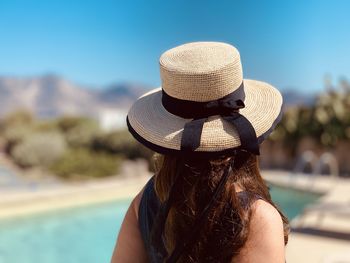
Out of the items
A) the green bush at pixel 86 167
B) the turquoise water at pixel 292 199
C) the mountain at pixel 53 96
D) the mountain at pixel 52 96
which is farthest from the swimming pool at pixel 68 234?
the mountain at pixel 52 96

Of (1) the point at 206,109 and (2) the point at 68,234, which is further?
(2) the point at 68,234

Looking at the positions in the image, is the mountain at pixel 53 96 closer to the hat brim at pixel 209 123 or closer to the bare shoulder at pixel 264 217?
the hat brim at pixel 209 123

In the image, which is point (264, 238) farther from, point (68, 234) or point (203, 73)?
point (68, 234)

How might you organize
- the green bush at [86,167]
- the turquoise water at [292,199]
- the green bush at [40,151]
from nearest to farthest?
1. the turquoise water at [292,199]
2. the green bush at [86,167]
3. the green bush at [40,151]

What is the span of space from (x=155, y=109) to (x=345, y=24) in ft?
282

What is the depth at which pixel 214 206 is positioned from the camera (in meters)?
1.02

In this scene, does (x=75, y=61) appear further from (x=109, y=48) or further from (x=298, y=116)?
(x=298, y=116)

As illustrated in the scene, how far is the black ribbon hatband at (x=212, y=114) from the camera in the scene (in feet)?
3.40

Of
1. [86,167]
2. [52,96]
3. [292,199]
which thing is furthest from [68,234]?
[52,96]

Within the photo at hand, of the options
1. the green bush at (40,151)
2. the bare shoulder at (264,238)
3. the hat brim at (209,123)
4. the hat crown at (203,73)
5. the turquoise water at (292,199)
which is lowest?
the green bush at (40,151)

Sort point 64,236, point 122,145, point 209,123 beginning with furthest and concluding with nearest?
point 122,145
point 64,236
point 209,123

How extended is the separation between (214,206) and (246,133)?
17cm

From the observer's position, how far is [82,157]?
1339 cm

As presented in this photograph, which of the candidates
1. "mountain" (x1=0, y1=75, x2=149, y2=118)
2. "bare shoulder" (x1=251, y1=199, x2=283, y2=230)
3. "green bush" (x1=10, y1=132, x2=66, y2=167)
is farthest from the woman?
"mountain" (x1=0, y1=75, x2=149, y2=118)
